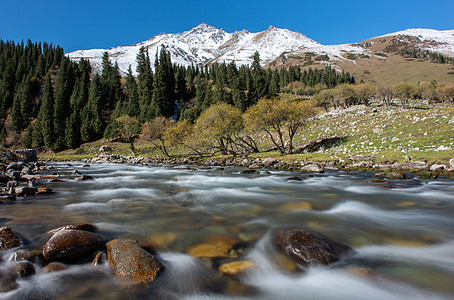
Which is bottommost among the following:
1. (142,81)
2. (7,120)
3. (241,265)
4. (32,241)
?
(241,265)

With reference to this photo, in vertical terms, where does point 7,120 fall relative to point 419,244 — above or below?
above

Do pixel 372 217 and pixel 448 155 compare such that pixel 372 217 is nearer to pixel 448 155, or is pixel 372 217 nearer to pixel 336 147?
pixel 448 155

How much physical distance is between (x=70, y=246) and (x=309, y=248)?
4801mm

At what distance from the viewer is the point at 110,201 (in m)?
9.48

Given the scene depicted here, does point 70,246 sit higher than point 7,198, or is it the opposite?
point 7,198

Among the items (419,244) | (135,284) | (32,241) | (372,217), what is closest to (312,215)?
(372,217)

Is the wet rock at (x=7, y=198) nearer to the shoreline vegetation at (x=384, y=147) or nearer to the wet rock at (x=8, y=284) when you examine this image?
the wet rock at (x=8, y=284)

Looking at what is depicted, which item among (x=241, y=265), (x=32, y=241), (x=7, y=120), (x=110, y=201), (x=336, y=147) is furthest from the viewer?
(x=7, y=120)

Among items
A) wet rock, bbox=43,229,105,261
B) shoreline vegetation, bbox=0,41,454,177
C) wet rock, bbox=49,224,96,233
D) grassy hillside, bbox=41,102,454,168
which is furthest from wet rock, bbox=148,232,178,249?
grassy hillside, bbox=41,102,454,168

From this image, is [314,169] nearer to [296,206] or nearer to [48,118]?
[296,206]

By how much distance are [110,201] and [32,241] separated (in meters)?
4.55

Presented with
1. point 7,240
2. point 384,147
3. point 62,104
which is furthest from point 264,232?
point 62,104

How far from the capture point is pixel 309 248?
446cm

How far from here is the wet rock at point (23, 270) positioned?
373cm
